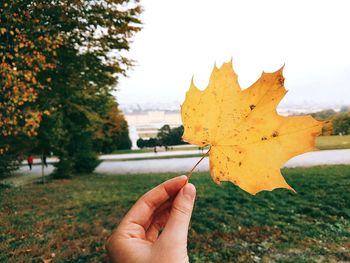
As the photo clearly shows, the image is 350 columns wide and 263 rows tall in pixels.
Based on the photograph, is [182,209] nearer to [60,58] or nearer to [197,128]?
[197,128]

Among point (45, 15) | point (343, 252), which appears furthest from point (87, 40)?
point (343, 252)

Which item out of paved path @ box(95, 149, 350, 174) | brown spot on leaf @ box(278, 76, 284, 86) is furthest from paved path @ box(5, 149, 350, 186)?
brown spot on leaf @ box(278, 76, 284, 86)

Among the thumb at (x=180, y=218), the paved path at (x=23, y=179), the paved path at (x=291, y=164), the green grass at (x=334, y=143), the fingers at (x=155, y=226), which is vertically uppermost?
the thumb at (x=180, y=218)

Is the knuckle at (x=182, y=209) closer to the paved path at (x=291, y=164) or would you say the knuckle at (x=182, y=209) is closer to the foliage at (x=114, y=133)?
the paved path at (x=291, y=164)

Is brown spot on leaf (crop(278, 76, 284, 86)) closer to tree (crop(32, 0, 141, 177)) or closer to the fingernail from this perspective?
the fingernail

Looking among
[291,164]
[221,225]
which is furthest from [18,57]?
[291,164]

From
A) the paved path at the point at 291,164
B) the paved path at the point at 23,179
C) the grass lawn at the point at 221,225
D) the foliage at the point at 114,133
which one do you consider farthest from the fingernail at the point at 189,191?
the foliage at the point at 114,133
